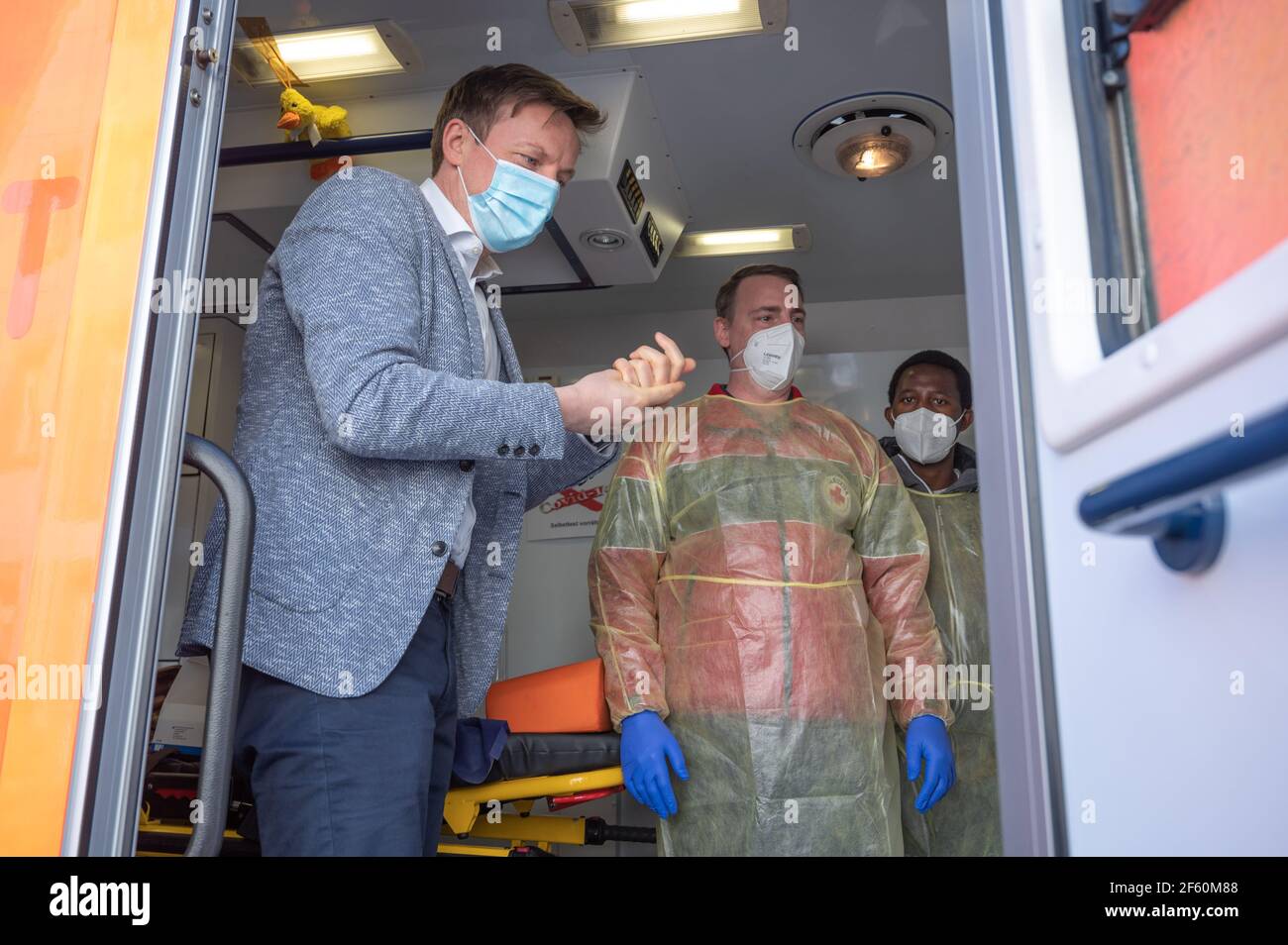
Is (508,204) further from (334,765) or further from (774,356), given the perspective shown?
(774,356)

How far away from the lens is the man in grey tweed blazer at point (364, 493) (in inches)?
50.9

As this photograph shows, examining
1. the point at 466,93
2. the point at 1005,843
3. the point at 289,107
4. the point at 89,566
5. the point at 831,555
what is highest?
the point at 289,107

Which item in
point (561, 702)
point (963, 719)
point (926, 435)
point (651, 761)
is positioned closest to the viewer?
point (651, 761)

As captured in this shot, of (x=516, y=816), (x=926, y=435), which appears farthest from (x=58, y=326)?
(x=926, y=435)

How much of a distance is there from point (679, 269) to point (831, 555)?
5.22 feet

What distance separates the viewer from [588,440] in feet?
5.57

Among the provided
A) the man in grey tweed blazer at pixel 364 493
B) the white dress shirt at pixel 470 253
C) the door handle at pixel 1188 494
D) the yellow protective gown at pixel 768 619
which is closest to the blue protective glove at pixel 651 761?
the yellow protective gown at pixel 768 619

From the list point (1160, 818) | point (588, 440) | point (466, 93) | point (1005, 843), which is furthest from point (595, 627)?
point (1160, 818)

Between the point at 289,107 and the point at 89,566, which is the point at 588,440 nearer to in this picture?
the point at 89,566

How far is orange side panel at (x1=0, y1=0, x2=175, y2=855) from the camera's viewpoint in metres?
1.00

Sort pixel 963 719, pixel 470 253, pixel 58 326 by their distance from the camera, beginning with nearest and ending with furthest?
pixel 58 326 → pixel 470 253 → pixel 963 719

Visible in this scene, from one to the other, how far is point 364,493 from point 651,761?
4.24 ft

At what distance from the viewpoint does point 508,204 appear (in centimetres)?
173

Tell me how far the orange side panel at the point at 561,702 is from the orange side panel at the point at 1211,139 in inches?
83.3
